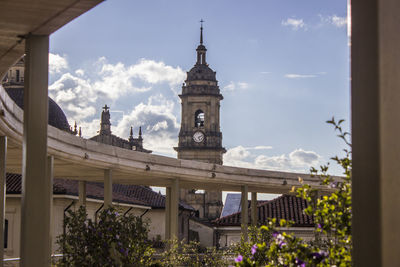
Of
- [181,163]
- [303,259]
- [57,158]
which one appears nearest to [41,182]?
[303,259]

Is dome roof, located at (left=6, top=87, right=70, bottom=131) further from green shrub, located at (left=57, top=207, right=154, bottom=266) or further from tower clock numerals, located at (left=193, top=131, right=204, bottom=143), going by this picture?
tower clock numerals, located at (left=193, top=131, right=204, bottom=143)

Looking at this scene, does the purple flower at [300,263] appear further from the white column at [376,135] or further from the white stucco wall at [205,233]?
the white stucco wall at [205,233]

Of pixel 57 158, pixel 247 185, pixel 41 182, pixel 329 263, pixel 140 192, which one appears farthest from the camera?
pixel 140 192

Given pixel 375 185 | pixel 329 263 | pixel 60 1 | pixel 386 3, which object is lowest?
pixel 329 263

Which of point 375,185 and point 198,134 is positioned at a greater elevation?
point 198,134

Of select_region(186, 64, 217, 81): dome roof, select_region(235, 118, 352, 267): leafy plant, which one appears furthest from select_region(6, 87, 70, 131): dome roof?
select_region(235, 118, 352, 267): leafy plant

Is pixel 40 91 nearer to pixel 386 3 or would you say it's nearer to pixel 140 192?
pixel 386 3

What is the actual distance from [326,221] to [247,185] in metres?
24.5

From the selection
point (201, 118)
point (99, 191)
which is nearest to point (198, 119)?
point (201, 118)

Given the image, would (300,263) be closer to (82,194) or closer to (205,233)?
(82,194)

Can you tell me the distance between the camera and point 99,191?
119 ft

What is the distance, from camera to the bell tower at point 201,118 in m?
69.1

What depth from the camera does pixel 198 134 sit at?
228 feet

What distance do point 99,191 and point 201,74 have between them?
118 ft
